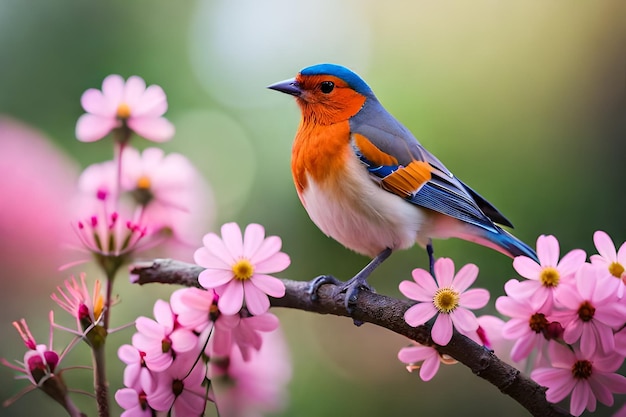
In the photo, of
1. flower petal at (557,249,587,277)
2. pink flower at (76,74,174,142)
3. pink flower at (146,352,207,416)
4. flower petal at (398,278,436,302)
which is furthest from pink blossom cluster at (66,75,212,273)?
flower petal at (557,249,587,277)

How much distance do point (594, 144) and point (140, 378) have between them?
0.81 meters

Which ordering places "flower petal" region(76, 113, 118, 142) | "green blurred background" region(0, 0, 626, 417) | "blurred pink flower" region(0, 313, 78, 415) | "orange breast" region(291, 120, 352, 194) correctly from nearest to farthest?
1. "blurred pink flower" region(0, 313, 78, 415)
2. "flower petal" region(76, 113, 118, 142)
3. "orange breast" region(291, 120, 352, 194)
4. "green blurred background" region(0, 0, 626, 417)

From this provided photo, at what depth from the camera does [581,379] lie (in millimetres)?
510

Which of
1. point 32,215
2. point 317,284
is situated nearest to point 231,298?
point 317,284

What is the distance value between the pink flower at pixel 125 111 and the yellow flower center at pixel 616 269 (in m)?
0.38

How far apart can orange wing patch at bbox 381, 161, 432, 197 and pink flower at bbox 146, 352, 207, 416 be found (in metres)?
0.27

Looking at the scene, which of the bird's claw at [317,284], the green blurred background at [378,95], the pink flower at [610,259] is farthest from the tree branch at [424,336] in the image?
the green blurred background at [378,95]

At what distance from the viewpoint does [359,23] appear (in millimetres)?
1149

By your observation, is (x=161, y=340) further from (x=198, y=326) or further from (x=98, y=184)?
(x=98, y=184)

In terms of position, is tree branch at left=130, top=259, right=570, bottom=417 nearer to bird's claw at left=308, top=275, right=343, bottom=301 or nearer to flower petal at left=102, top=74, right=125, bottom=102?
bird's claw at left=308, top=275, right=343, bottom=301

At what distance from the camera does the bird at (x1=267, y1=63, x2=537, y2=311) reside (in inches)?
26.1

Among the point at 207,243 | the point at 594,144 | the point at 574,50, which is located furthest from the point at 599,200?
the point at 207,243

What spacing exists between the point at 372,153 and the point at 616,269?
26 cm

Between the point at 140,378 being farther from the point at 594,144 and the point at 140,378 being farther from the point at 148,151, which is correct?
the point at 594,144
